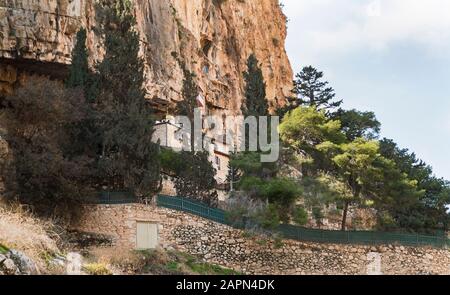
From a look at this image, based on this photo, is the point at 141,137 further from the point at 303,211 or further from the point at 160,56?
the point at 160,56

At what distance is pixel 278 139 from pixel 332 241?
5.80 m

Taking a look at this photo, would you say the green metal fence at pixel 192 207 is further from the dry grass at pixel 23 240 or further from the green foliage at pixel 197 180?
the dry grass at pixel 23 240

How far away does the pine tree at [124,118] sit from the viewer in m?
28.2

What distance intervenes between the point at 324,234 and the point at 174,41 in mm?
19860

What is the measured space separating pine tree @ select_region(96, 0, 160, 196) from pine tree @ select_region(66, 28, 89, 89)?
88cm

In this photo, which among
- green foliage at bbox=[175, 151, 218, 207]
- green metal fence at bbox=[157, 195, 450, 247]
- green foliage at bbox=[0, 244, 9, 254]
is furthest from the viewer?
green foliage at bbox=[175, 151, 218, 207]

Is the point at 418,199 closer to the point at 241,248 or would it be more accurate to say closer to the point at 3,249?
the point at 241,248

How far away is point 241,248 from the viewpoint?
1131 inches

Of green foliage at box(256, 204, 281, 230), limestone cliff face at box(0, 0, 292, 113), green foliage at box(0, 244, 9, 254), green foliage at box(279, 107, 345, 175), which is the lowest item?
green foliage at box(256, 204, 281, 230)

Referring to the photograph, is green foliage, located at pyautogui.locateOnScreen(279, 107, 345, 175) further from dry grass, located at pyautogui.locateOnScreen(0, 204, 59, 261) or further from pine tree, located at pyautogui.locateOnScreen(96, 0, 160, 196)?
dry grass, located at pyautogui.locateOnScreen(0, 204, 59, 261)

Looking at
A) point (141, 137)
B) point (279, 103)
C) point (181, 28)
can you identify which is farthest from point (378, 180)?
point (279, 103)

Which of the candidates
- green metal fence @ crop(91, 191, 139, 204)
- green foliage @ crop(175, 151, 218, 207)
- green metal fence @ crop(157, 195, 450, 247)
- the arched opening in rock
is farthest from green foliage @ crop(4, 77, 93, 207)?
the arched opening in rock

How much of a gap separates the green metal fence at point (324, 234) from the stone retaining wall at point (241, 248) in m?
0.27

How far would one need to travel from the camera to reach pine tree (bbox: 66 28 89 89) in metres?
31.4
